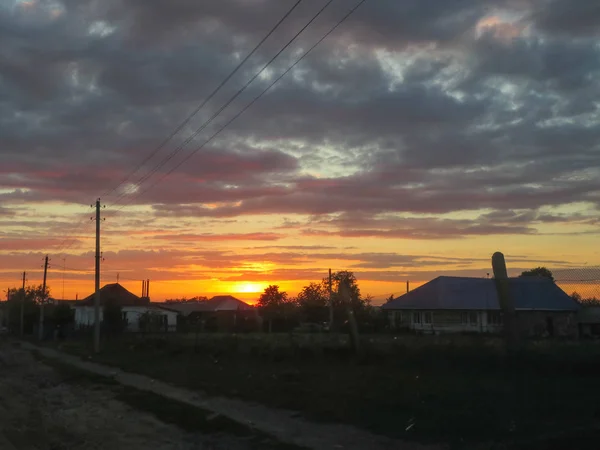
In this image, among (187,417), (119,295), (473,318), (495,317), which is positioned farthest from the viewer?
(119,295)

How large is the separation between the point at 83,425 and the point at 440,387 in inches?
278

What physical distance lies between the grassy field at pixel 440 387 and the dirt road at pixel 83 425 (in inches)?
94.0

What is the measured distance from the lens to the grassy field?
9.53 m

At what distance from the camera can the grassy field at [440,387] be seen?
31.3 ft

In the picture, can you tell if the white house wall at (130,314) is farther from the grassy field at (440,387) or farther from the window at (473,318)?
the grassy field at (440,387)

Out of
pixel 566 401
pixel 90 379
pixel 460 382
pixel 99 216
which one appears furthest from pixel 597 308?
pixel 99 216

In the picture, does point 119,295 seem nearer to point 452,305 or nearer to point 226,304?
point 226,304

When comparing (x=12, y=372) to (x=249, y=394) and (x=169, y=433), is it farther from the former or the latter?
(x=169, y=433)

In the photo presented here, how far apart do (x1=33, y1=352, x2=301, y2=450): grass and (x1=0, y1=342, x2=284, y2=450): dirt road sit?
0.17 m

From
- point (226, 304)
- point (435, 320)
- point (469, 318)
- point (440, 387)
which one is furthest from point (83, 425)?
point (226, 304)

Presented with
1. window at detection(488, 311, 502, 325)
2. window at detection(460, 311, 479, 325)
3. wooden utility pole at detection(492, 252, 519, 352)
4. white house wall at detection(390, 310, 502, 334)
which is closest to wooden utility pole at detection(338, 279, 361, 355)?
wooden utility pole at detection(492, 252, 519, 352)

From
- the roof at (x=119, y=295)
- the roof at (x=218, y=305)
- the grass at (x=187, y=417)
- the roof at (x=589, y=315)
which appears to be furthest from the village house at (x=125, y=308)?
the grass at (x=187, y=417)

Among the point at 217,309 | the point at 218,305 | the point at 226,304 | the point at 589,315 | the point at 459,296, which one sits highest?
the point at 226,304

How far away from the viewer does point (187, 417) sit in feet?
41.8
